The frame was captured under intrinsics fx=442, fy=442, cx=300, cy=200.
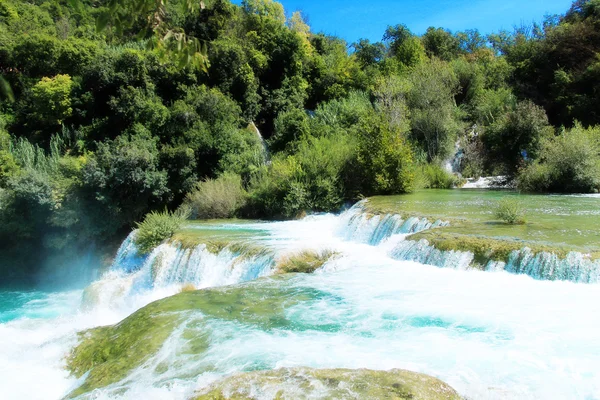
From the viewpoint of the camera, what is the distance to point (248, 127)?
2969cm

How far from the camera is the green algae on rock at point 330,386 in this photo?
13.0 feet

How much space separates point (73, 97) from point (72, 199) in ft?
33.9

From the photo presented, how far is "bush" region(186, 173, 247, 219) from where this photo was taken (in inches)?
785

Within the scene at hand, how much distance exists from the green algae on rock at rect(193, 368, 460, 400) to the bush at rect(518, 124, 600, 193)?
18.7 m

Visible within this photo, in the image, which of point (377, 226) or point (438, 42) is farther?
point (438, 42)

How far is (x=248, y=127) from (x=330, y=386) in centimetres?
2665

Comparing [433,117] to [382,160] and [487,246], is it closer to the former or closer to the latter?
[382,160]

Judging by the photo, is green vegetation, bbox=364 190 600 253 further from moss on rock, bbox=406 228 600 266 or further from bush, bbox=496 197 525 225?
bush, bbox=496 197 525 225

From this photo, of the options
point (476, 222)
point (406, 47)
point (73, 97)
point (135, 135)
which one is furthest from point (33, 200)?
point (406, 47)

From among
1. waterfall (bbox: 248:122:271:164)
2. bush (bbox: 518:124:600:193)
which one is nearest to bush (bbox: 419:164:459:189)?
bush (bbox: 518:124:600:193)


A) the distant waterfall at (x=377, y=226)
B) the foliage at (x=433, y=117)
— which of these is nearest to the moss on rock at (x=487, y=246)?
→ the distant waterfall at (x=377, y=226)

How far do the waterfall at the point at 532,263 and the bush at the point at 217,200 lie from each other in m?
11.5

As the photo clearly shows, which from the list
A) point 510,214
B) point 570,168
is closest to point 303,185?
point 510,214

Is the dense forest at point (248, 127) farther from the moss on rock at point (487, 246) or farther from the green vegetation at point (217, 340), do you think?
the moss on rock at point (487, 246)
